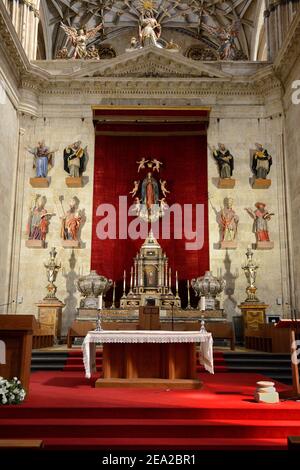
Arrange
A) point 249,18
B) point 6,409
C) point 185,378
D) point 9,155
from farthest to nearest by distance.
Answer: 1. point 249,18
2. point 9,155
3. point 185,378
4. point 6,409

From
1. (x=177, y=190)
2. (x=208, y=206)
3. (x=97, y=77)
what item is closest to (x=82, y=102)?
(x=97, y=77)

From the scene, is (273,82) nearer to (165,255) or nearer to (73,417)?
(165,255)

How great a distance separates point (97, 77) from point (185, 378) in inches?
471

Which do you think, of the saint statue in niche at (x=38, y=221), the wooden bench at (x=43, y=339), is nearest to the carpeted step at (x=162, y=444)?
Result: the wooden bench at (x=43, y=339)

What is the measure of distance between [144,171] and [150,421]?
11.8 metres

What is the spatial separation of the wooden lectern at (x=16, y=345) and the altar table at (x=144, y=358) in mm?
1324

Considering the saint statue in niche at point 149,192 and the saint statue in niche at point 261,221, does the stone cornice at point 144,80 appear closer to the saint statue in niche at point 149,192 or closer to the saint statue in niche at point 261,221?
the saint statue in niche at point 149,192

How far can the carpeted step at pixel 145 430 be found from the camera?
5.04 m

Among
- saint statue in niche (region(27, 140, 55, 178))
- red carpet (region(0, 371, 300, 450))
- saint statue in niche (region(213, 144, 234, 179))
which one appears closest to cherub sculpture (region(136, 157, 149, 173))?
saint statue in niche (region(213, 144, 234, 179))

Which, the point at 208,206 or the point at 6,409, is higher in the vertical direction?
the point at 208,206

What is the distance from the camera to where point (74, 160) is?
1580 cm

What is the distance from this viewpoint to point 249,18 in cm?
2273

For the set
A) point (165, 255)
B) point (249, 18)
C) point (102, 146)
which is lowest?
point (165, 255)

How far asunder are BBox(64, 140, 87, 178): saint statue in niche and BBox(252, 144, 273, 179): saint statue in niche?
18.9ft
